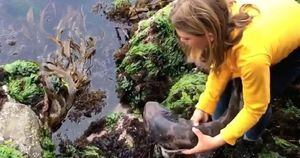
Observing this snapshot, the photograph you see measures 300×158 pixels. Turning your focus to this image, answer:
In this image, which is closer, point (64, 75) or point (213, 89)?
point (213, 89)

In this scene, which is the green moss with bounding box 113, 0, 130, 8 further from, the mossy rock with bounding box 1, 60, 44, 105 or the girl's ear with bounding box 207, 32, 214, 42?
the girl's ear with bounding box 207, 32, 214, 42

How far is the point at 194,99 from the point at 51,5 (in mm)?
3249

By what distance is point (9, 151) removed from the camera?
4062mm

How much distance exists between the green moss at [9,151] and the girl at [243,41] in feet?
5.16

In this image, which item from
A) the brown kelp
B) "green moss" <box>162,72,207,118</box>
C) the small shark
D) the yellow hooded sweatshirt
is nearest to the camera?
the yellow hooded sweatshirt

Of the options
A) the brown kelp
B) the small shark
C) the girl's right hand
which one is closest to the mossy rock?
the brown kelp

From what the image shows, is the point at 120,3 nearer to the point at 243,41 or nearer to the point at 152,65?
the point at 152,65

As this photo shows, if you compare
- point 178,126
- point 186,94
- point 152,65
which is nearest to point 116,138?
point 186,94

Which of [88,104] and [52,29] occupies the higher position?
[52,29]

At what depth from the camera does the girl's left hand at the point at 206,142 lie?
329 centimetres

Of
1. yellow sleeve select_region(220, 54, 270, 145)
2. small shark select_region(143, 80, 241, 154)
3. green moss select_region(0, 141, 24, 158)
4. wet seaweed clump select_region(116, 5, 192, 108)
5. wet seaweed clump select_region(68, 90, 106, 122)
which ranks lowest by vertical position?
wet seaweed clump select_region(68, 90, 106, 122)

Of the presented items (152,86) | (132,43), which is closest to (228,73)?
(152,86)

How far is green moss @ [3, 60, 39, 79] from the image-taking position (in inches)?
236

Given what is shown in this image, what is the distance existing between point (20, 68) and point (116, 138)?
1633mm
